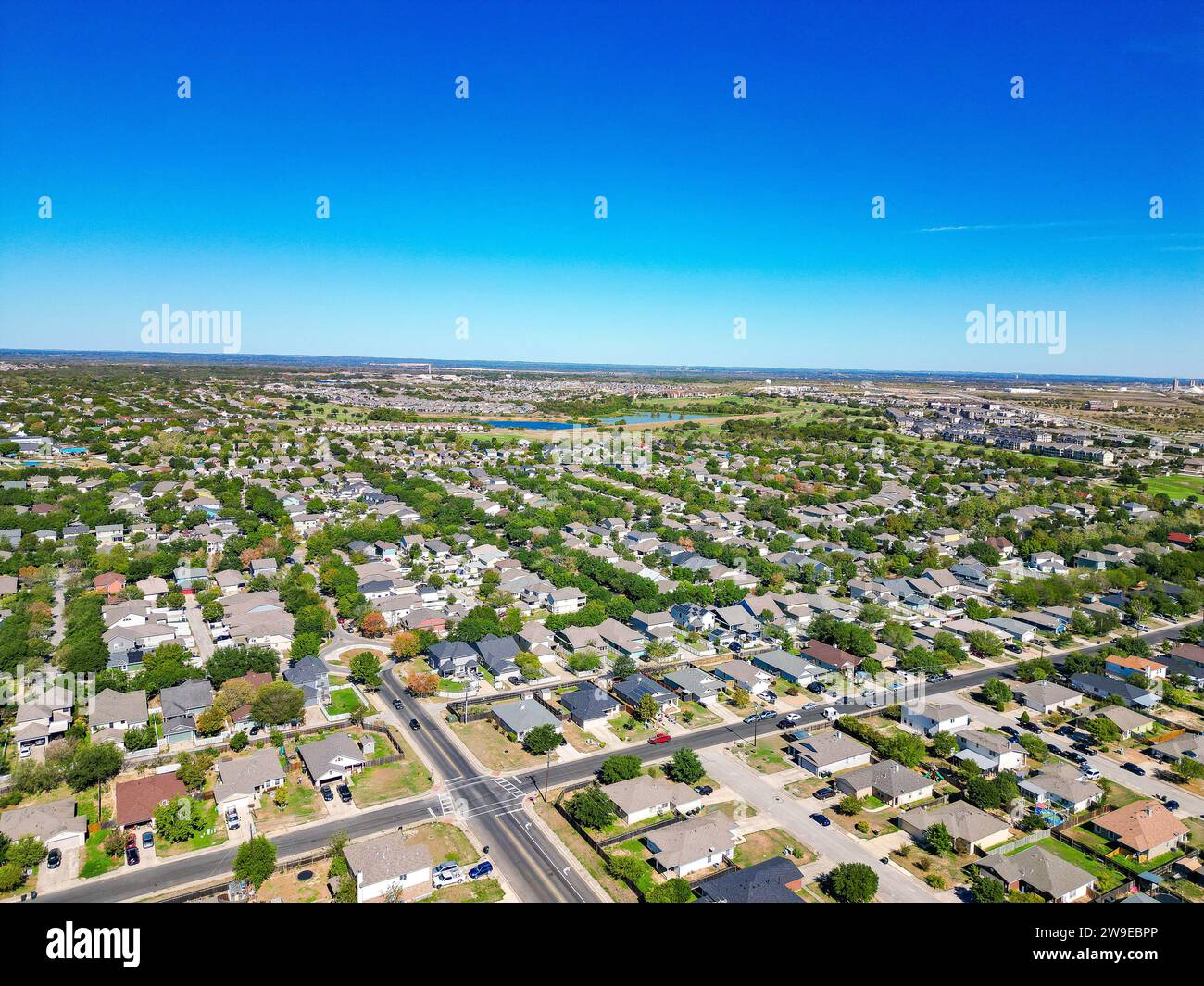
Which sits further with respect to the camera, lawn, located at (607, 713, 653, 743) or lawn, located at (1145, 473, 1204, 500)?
lawn, located at (1145, 473, 1204, 500)

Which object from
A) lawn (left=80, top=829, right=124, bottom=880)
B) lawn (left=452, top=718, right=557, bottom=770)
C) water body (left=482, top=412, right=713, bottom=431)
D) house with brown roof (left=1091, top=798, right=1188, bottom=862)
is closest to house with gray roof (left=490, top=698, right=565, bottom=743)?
lawn (left=452, top=718, right=557, bottom=770)

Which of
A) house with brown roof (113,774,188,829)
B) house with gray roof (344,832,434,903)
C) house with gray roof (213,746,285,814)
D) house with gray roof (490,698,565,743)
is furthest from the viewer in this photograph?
house with gray roof (490,698,565,743)

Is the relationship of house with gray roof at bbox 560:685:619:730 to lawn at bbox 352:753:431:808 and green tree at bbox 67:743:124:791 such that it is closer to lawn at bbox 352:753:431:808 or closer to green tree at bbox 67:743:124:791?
lawn at bbox 352:753:431:808

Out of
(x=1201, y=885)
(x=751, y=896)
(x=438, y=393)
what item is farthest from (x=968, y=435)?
(x=438, y=393)

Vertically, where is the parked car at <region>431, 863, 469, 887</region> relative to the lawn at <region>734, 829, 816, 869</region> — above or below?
above

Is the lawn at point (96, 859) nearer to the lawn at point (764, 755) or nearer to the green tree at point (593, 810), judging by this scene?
the green tree at point (593, 810)

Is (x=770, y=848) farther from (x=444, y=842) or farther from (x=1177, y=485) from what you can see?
(x=1177, y=485)

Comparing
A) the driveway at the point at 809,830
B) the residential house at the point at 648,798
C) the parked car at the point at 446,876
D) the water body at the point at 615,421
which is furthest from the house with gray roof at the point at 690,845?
the water body at the point at 615,421
